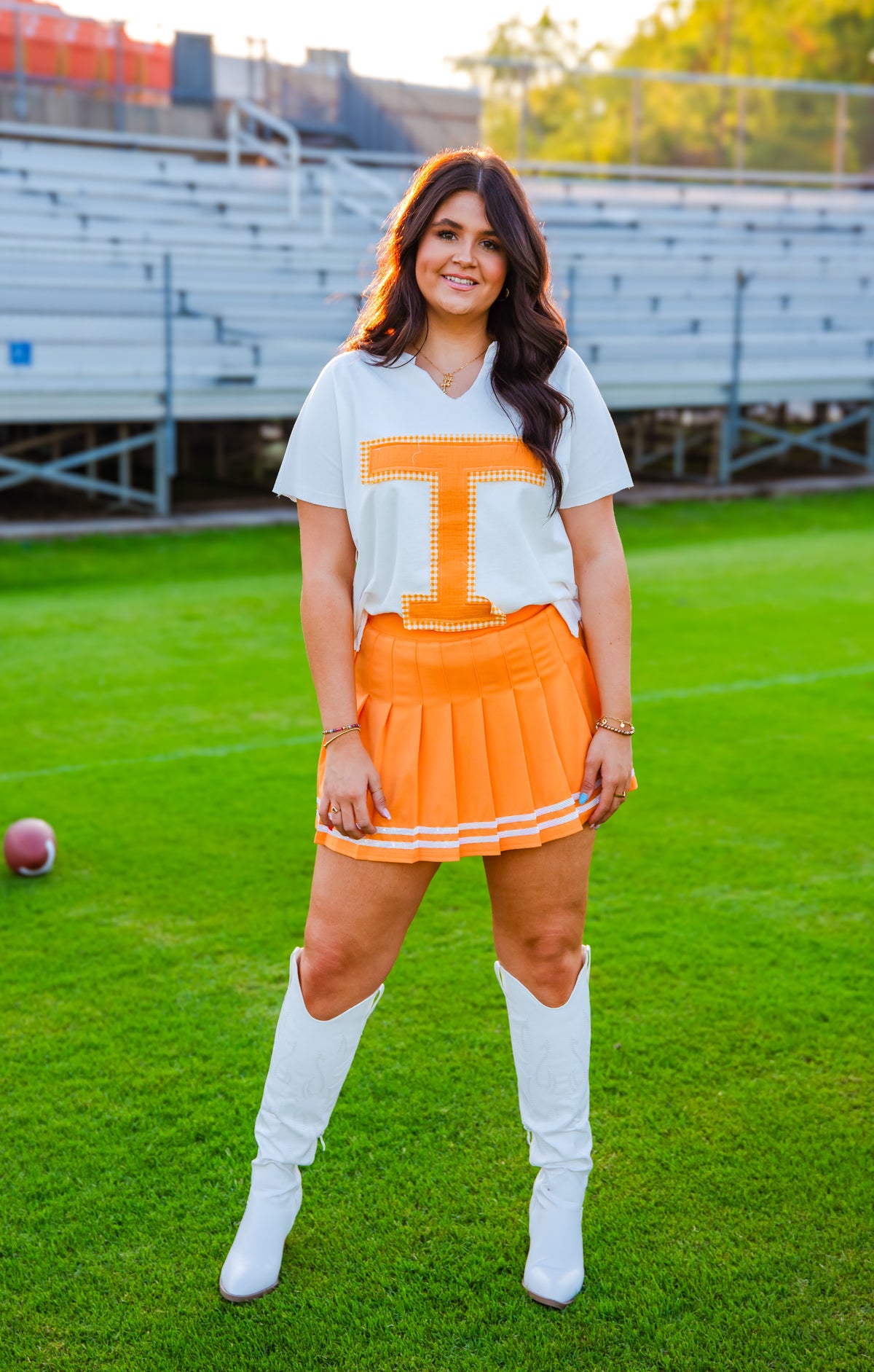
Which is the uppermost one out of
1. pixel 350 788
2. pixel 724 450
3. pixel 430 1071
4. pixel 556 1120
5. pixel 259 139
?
pixel 259 139

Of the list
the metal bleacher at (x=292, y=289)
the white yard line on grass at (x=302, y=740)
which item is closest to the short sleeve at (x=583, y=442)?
the white yard line on grass at (x=302, y=740)

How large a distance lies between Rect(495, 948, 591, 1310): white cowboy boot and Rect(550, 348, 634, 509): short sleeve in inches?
30.0

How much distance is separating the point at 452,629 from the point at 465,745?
0.59 ft

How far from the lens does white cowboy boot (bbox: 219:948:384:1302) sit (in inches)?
85.3

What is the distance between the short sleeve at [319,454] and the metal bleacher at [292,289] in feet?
18.7

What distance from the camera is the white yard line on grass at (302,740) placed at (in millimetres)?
4906

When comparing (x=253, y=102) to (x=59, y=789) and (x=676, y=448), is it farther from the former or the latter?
(x=59, y=789)

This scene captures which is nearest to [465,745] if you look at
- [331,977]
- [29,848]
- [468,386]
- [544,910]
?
[544,910]

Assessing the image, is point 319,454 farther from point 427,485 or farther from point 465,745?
point 465,745

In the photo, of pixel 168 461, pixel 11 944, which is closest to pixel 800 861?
pixel 11 944

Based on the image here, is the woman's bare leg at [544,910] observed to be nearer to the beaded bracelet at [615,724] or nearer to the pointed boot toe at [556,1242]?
the beaded bracelet at [615,724]

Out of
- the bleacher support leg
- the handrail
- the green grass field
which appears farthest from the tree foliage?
the green grass field

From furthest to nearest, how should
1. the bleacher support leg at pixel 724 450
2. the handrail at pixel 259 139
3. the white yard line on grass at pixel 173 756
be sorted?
the handrail at pixel 259 139
the bleacher support leg at pixel 724 450
the white yard line on grass at pixel 173 756

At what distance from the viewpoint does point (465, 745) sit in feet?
6.84
